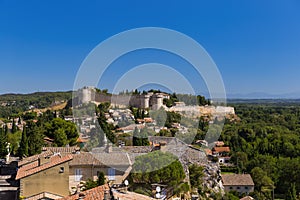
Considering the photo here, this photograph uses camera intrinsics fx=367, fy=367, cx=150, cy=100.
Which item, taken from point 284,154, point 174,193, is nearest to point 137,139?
point 174,193

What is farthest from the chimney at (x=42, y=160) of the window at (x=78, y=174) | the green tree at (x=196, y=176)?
the green tree at (x=196, y=176)

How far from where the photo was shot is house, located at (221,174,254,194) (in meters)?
20.0

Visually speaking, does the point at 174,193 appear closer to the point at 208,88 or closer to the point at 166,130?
the point at 208,88

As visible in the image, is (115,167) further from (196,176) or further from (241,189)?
(241,189)

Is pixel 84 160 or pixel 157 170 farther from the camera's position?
pixel 84 160

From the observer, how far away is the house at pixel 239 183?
20.0 m

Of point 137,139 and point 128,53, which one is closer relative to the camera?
point 128,53

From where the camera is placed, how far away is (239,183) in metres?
20.3

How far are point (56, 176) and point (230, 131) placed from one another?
3410cm

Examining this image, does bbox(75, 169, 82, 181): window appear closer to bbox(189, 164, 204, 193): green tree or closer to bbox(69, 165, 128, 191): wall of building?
bbox(69, 165, 128, 191): wall of building

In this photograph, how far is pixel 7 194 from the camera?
9992 mm

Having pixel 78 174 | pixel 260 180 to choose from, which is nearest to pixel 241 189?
pixel 260 180

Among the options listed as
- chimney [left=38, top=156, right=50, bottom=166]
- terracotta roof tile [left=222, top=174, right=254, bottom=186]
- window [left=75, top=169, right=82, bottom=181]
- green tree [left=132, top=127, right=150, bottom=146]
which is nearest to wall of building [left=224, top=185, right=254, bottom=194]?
terracotta roof tile [left=222, top=174, right=254, bottom=186]

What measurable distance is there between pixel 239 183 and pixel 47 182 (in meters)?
13.6
